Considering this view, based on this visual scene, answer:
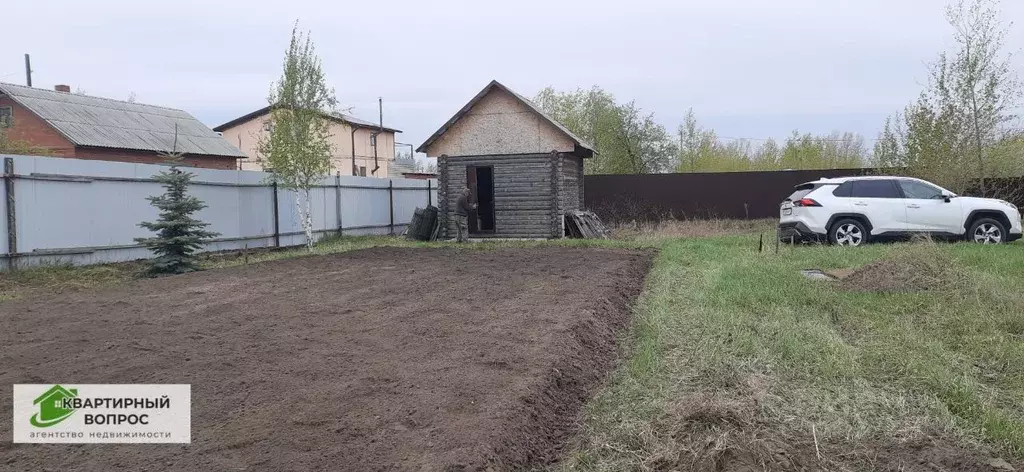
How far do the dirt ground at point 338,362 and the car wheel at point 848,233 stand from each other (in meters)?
5.93

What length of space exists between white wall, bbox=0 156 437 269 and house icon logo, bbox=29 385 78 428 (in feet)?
26.9

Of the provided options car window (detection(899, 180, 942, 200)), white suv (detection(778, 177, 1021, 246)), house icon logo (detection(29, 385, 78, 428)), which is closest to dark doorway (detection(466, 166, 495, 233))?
white suv (detection(778, 177, 1021, 246))

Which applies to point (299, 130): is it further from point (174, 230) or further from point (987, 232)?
point (987, 232)

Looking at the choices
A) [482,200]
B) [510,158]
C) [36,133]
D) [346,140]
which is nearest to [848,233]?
[510,158]

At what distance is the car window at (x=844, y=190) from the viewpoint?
46.2ft

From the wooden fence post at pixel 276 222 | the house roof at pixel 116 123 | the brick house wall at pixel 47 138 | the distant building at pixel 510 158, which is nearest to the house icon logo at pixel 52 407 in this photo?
the wooden fence post at pixel 276 222

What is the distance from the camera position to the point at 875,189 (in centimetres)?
1407

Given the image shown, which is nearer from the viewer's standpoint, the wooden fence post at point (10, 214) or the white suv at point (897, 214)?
the wooden fence post at point (10, 214)

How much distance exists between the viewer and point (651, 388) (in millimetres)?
5102

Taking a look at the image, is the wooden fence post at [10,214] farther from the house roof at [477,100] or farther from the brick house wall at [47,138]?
the brick house wall at [47,138]

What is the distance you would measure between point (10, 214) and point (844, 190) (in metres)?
15.0

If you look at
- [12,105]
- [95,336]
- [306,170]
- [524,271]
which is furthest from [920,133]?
[12,105]

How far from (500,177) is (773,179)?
897 cm

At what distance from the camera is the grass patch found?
3.95m
